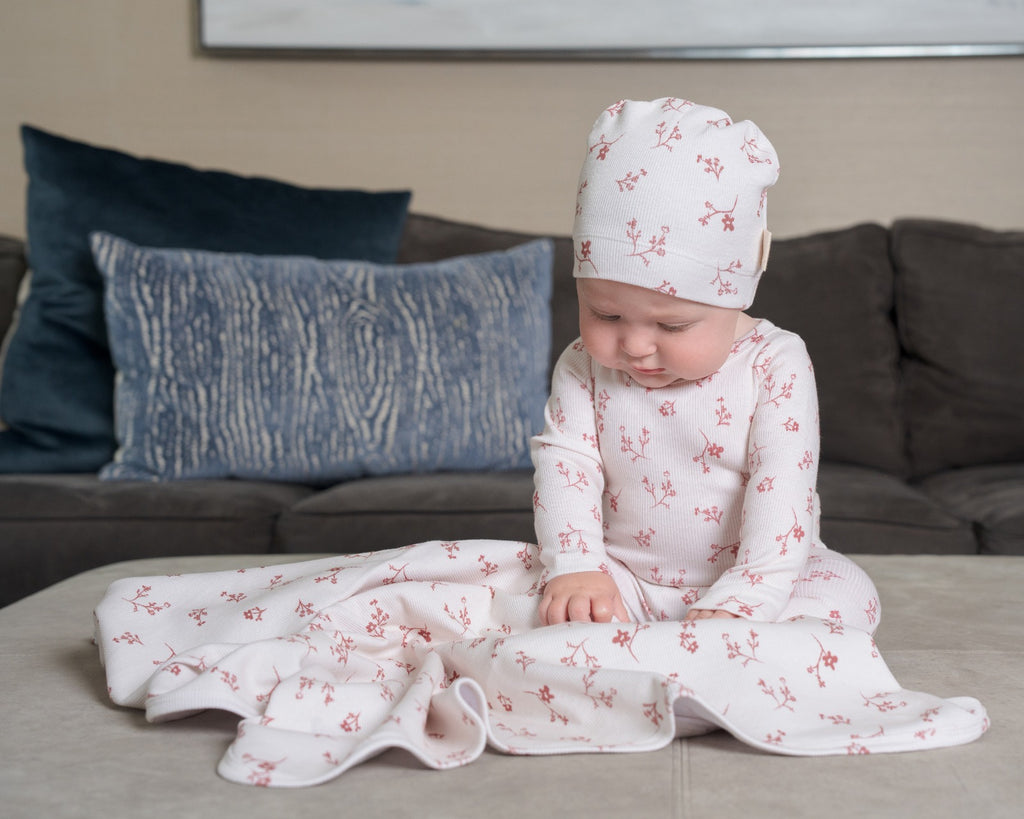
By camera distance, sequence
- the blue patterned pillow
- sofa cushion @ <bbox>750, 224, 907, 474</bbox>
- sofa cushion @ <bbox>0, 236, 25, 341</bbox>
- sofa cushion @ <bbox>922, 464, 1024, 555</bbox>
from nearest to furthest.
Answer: sofa cushion @ <bbox>922, 464, 1024, 555</bbox> < the blue patterned pillow < sofa cushion @ <bbox>750, 224, 907, 474</bbox> < sofa cushion @ <bbox>0, 236, 25, 341</bbox>

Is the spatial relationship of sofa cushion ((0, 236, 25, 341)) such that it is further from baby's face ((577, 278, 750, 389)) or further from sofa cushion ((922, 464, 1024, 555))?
sofa cushion ((922, 464, 1024, 555))

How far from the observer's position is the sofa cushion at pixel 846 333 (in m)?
2.19

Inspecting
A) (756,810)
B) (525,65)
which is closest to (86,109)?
(525,65)

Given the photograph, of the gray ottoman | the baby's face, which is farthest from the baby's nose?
the gray ottoman

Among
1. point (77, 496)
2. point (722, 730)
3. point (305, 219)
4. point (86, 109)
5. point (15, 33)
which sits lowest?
point (77, 496)

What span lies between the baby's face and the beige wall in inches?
66.2

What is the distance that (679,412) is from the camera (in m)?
1.16

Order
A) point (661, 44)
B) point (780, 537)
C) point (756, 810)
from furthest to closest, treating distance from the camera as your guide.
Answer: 1. point (661, 44)
2. point (780, 537)
3. point (756, 810)

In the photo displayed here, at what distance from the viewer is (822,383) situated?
2.21 metres

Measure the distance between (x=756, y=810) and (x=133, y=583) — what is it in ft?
2.20

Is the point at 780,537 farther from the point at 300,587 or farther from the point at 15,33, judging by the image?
the point at 15,33

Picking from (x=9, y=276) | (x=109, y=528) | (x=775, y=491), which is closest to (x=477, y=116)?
(x=9, y=276)

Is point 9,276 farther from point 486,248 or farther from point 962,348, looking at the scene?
point 962,348

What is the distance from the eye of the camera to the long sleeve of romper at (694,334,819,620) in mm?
1034
